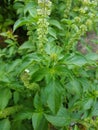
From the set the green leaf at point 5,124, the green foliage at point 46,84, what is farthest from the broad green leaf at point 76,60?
the green leaf at point 5,124

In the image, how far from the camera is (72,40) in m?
2.21

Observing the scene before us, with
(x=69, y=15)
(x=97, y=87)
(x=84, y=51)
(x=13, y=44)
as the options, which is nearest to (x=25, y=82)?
(x=97, y=87)

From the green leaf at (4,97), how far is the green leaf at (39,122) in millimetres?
187

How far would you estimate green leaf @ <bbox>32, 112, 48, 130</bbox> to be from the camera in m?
1.87

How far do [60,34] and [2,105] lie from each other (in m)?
0.96

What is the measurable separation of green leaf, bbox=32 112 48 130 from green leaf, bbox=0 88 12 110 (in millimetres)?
187

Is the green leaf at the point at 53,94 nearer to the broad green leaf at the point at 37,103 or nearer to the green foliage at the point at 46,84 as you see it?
the green foliage at the point at 46,84

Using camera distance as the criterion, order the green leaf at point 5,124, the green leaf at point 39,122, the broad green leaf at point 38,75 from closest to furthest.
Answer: the broad green leaf at point 38,75 → the green leaf at point 39,122 → the green leaf at point 5,124

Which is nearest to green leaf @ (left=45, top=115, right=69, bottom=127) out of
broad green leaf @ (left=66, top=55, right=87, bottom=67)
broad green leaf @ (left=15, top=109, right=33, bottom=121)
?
broad green leaf @ (left=15, top=109, right=33, bottom=121)

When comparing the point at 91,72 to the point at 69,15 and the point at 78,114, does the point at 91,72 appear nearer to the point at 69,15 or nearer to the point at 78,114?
the point at 78,114

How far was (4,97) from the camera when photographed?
1946mm

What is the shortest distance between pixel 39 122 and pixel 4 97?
26 centimetres

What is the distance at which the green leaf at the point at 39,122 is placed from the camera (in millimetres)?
1866

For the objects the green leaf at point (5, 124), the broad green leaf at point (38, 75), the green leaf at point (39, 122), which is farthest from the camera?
the green leaf at point (5, 124)
